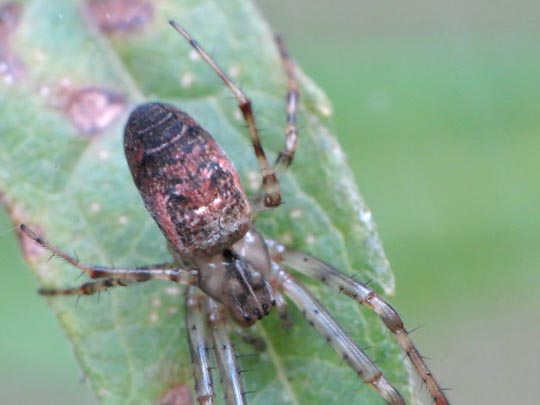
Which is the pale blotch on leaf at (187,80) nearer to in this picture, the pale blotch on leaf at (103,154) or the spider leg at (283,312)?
the pale blotch on leaf at (103,154)

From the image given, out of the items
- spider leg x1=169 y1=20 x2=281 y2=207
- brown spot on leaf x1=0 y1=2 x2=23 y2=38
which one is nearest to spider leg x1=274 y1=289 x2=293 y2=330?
spider leg x1=169 y1=20 x2=281 y2=207

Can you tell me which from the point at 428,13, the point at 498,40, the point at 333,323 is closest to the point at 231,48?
the point at 333,323

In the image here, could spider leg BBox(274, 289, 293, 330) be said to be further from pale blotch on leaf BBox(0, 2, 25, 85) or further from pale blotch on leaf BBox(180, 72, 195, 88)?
pale blotch on leaf BBox(0, 2, 25, 85)

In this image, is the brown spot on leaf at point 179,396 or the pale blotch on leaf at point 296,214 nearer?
the brown spot on leaf at point 179,396

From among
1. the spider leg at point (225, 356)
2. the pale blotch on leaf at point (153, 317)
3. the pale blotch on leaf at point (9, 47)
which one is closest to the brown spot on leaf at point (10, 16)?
the pale blotch on leaf at point (9, 47)

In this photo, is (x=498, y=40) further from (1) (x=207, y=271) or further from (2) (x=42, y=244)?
(2) (x=42, y=244)

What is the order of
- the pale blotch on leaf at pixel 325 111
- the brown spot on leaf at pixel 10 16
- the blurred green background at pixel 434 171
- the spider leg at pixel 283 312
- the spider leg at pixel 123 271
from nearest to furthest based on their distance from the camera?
the spider leg at pixel 123 271 → the pale blotch on leaf at pixel 325 111 → the brown spot on leaf at pixel 10 16 → the spider leg at pixel 283 312 → the blurred green background at pixel 434 171
